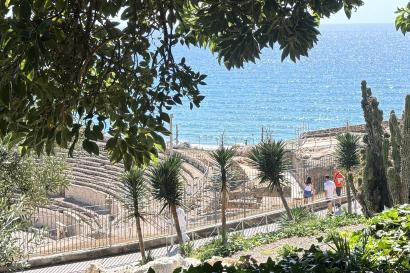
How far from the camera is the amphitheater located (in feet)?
67.9

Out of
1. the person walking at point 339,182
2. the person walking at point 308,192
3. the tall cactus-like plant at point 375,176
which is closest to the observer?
the tall cactus-like plant at point 375,176

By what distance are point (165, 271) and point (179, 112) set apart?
369 feet

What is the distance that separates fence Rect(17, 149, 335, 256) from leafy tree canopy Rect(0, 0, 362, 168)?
1274 centimetres

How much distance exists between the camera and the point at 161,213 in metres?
22.0

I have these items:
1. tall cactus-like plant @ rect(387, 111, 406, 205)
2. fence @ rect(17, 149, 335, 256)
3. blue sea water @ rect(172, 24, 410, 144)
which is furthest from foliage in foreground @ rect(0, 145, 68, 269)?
blue sea water @ rect(172, 24, 410, 144)

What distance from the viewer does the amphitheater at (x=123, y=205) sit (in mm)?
20688

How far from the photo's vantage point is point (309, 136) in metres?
44.5

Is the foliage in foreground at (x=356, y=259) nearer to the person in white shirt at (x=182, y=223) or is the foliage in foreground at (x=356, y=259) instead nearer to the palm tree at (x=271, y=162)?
the person in white shirt at (x=182, y=223)

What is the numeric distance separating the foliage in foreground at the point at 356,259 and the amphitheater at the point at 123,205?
31.3 feet

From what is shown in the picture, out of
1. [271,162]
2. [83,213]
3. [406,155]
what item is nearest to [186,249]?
[271,162]

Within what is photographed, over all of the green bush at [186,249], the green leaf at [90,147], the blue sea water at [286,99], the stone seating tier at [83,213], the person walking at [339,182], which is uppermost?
the blue sea water at [286,99]

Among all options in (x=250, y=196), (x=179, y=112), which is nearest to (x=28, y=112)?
(x=250, y=196)

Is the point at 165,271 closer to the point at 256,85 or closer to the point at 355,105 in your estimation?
the point at 355,105

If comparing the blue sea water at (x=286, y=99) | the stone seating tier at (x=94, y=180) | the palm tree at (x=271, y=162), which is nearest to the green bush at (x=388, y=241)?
the palm tree at (x=271, y=162)
